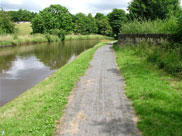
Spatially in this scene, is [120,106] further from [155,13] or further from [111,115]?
[155,13]

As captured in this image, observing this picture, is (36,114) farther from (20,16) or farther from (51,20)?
(20,16)

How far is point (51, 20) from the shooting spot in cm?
6088

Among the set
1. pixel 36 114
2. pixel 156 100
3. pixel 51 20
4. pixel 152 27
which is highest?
pixel 51 20

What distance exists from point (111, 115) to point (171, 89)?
3.04 m

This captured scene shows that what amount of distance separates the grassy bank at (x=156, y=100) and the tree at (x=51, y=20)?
53.8 m

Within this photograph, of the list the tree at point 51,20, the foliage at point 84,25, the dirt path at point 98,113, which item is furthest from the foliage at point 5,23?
the dirt path at point 98,113

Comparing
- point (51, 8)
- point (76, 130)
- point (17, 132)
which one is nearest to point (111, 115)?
point (76, 130)

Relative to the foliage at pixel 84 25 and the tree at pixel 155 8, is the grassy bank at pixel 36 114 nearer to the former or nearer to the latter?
the tree at pixel 155 8

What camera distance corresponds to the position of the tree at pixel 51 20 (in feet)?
197

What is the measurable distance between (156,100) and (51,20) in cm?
5954

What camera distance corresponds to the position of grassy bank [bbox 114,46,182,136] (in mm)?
4241

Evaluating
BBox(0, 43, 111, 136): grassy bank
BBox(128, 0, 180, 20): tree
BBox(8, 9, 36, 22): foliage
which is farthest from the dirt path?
BBox(8, 9, 36, 22): foliage

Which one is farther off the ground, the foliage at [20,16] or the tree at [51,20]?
the foliage at [20,16]

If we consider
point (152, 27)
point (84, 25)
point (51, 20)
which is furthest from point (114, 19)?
point (152, 27)
